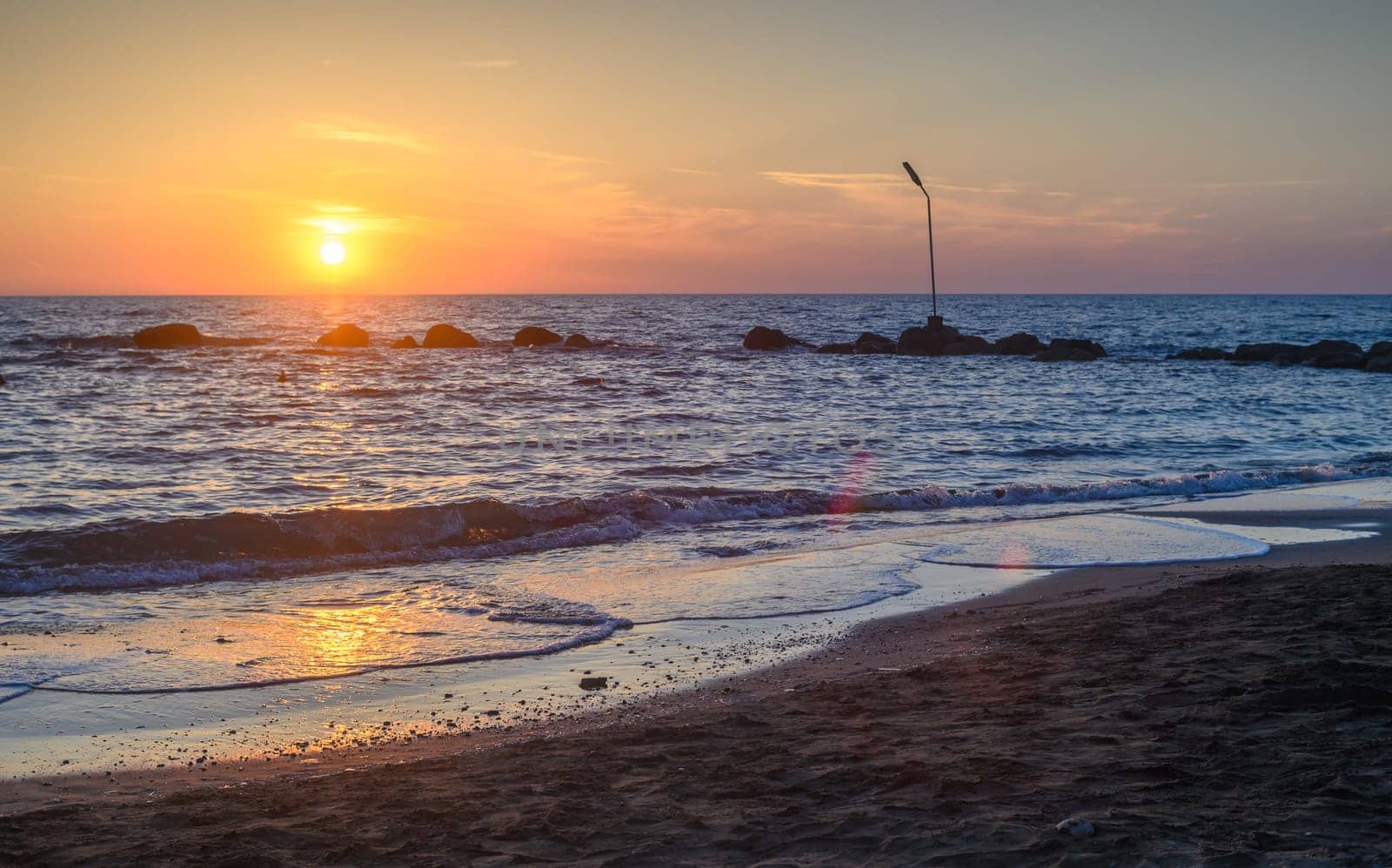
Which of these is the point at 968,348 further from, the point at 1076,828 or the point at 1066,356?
the point at 1076,828

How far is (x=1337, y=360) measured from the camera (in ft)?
136

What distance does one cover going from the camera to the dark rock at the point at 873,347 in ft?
168

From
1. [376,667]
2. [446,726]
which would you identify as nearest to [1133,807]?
[446,726]

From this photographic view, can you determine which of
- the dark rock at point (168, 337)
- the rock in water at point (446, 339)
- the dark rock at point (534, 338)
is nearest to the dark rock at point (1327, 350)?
the dark rock at point (534, 338)

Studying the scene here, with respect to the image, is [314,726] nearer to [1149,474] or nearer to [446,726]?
[446,726]

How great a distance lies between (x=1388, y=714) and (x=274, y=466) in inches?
642

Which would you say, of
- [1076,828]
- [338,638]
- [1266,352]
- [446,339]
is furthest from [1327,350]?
[1076,828]

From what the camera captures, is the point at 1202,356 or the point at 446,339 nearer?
the point at 1202,356

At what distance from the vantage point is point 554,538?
1280 cm

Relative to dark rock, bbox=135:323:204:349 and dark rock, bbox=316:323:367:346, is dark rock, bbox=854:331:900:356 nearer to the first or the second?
dark rock, bbox=316:323:367:346

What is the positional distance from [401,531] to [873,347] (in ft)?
136

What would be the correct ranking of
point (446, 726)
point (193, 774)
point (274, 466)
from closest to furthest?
point (193, 774) → point (446, 726) → point (274, 466)

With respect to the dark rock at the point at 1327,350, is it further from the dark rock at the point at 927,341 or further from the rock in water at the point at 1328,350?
the dark rock at the point at 927,341

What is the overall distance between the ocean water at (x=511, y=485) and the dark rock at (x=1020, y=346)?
30.6ft
